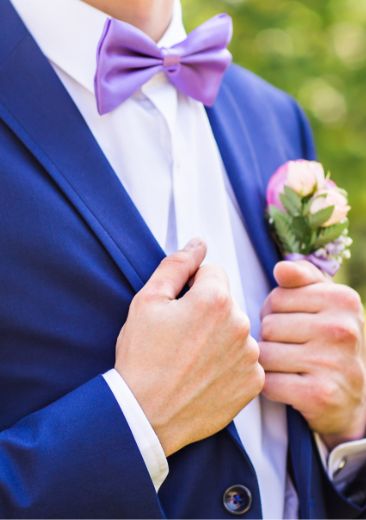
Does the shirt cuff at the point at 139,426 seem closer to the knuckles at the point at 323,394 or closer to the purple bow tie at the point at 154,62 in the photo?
the knuckles at the point at 323,394

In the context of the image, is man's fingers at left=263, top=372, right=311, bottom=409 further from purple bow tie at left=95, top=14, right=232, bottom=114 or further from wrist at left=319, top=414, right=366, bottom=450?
purple bow tie at left=95, top=14, right=232, bottom=114

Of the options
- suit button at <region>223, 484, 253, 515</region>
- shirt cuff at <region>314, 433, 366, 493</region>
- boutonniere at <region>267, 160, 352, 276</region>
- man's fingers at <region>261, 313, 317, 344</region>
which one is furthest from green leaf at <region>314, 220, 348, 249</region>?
suit button at <region>223, 484, 253, 515</region>

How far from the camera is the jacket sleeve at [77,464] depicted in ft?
4.85

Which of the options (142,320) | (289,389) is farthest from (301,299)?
(142,320)

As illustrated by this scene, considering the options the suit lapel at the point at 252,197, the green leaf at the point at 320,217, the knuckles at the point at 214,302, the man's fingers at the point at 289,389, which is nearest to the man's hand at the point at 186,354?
the knuckles at the point at 214,302

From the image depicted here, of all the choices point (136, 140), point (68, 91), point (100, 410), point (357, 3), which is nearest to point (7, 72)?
point (68, 91)

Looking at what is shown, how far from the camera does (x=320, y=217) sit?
1.90 m

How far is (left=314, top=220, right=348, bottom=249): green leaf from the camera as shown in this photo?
1.91m

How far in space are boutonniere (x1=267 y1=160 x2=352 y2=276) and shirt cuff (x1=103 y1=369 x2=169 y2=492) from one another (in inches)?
22.7

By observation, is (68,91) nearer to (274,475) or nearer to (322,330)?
(322,330)

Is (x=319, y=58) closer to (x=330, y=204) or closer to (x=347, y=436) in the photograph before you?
(x=330, y=204)

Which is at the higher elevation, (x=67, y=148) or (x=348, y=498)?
(x=67, y=148)

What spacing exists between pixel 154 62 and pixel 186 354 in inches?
26.3

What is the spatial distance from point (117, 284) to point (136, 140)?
34 cm
